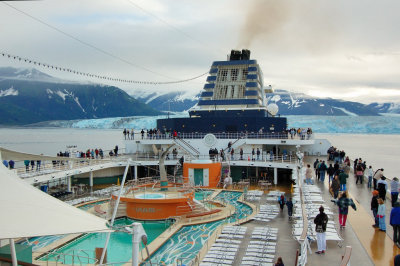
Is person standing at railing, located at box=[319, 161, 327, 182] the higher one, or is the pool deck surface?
person standing at railing, located at box=[319, 161, 327, 182]

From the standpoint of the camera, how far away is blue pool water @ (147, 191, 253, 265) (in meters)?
11.8

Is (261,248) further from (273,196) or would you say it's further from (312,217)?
(273,196)

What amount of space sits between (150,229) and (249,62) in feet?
78.3

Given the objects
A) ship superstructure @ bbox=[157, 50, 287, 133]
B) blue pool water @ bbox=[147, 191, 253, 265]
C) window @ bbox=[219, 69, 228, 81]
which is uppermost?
window @ bbox=[219, 69, 228, 81]

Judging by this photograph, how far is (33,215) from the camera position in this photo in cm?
562

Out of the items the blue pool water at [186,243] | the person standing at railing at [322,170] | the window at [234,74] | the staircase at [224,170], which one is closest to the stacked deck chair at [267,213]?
the blue pool water at [186,243]

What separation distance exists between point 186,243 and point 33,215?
8484 mm

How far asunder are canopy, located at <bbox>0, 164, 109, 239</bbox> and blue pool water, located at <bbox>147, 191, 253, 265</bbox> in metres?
5.06

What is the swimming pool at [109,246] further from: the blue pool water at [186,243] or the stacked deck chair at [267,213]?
the stacked deck chair at [267,213]

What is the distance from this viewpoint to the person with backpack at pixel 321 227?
9.14 metres

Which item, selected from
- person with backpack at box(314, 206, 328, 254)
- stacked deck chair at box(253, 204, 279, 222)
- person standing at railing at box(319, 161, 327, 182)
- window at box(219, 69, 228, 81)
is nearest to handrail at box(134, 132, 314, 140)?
window at box(219, 69, 228, 81)

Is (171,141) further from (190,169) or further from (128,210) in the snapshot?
(128,210)

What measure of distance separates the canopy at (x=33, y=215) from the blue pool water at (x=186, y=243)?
5.06 meters

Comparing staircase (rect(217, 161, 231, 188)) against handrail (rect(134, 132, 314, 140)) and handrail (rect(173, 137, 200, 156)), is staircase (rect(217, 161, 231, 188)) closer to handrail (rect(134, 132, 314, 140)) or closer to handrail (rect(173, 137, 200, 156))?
handrail (rect(173, 137, 200, 156))
